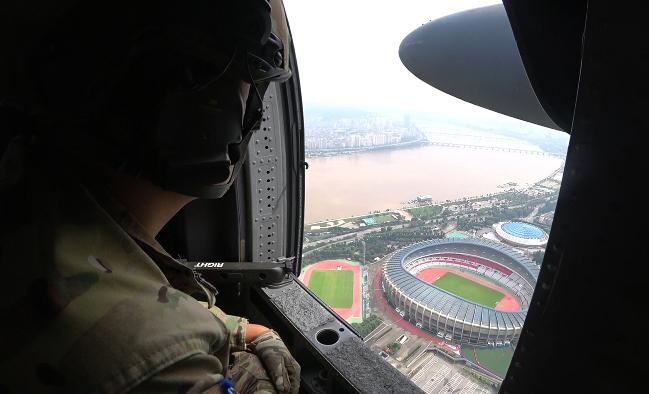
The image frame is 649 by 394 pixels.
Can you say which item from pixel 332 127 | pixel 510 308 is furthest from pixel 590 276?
pixel 332 127

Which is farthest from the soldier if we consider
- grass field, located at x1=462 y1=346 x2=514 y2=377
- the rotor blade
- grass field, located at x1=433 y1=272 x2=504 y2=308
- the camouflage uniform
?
grass field, located at x1=433 y1=272 x2=504 y2=308

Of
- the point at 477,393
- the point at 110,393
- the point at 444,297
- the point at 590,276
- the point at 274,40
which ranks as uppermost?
the point at 274,40

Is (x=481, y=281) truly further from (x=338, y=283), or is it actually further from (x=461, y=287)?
(x=338, y=283)

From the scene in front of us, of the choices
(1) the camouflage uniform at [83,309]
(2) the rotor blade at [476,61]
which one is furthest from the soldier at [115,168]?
(2) the rotor blade at [476,61]

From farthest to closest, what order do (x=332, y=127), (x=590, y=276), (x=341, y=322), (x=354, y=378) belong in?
(x=332, y=127)
(x=341, y=322)
(x=354, y=378)
(x=590, y=276)

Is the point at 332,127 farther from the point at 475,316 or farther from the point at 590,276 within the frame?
the point at 590,276

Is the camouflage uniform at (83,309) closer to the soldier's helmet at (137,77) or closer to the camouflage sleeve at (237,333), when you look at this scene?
the soldier's helmet at (137,77)
